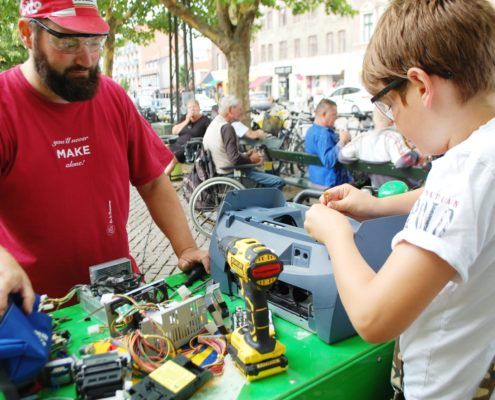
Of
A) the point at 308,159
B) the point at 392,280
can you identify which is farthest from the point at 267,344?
the point at 308,159

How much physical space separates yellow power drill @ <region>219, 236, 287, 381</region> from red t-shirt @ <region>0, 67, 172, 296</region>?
0.85 metres

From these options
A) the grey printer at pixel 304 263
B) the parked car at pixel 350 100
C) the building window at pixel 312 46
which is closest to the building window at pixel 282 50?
the building window at pixel 312 46

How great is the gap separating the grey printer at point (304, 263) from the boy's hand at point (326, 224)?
2cm

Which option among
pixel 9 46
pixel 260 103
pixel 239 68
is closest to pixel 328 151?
pixel 239 68

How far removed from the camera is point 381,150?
450 centimetres

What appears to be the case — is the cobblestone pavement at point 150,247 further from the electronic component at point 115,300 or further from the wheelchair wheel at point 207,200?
the electronic component at point 115,300

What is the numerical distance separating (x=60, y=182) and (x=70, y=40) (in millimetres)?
521

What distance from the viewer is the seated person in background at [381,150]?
425 cm

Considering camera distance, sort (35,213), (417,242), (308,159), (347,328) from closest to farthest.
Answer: (417,242) < (347,328) < (35,213) < (308,159)

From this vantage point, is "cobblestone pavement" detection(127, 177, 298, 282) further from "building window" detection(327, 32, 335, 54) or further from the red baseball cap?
"building window" detection(327, 32, 335, 54)

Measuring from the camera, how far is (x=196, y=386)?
1071mm

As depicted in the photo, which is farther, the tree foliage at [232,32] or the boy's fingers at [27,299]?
the tree foliage at [232,32]

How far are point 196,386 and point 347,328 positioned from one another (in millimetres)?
457

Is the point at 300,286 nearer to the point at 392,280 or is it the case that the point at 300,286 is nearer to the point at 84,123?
the point at 392,280
